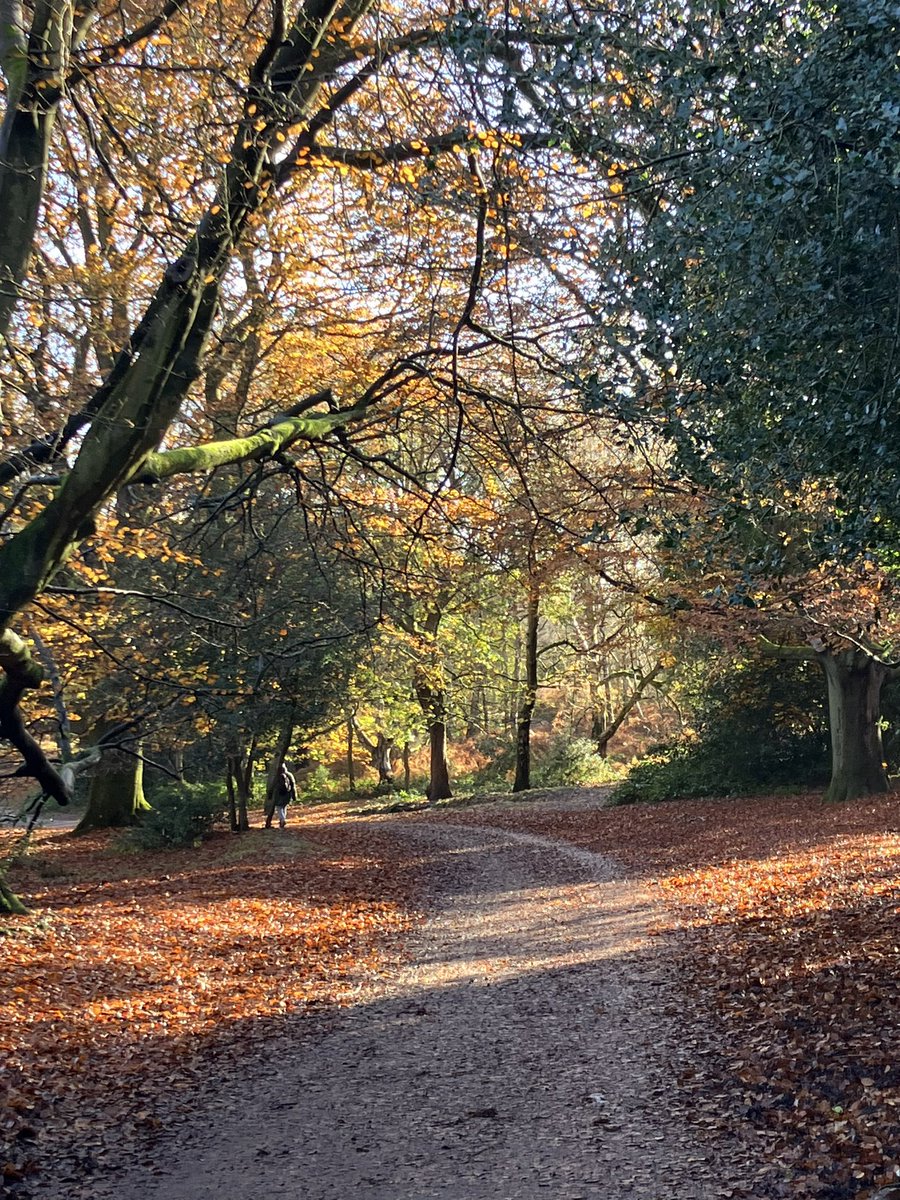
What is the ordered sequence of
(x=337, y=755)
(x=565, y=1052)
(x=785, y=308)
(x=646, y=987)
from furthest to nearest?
1. (x=337, y=755)
2. (x=646, y=987)
3. (x=565, y=1052)
4. (x=785, y=308)

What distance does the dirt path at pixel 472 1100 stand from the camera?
4383 mm

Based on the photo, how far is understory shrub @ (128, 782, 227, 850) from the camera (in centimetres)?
1739

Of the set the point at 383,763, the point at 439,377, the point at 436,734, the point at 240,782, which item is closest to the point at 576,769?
the point at 436,734

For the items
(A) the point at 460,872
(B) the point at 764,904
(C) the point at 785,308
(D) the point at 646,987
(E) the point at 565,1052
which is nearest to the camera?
(C) the point at 785,308

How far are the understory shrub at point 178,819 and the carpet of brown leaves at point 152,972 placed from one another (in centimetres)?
131

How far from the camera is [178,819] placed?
688 inches

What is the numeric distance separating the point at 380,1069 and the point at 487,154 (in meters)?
7.02

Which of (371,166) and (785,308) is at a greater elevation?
(371,166)

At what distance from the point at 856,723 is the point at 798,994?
504 inches

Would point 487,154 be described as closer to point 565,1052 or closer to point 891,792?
point 565,1052

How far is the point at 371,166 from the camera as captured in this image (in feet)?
25.9

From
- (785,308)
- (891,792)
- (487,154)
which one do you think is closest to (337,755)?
(891,792)

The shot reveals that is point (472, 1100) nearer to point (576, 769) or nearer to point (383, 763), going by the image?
point (576, 769)

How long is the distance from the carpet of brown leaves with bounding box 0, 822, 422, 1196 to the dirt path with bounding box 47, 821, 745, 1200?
44 cm
